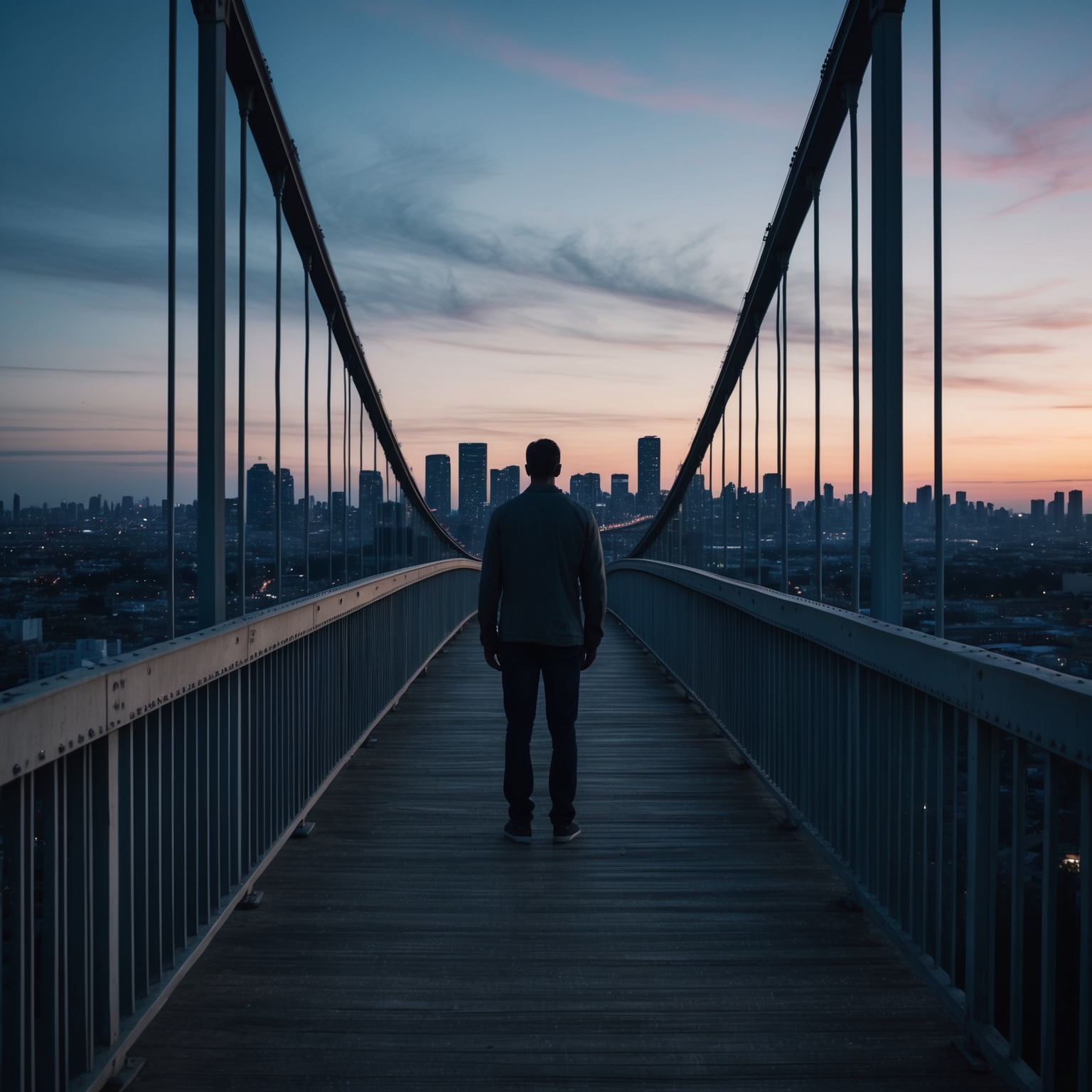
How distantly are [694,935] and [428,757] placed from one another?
2818 millimetres

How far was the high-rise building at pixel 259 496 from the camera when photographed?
21.4ft

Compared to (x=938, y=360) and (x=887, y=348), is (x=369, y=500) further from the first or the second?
(x=938, y=360)

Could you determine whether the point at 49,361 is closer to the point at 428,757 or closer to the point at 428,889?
the point at 428,889

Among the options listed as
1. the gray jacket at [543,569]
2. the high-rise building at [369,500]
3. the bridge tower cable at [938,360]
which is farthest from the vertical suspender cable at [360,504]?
the bridge tower cable at [938,360]

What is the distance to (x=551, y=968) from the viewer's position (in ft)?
9.54

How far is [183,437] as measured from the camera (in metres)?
5.89

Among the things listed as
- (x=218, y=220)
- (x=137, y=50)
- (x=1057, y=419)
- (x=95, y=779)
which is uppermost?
(x=137, y=50)

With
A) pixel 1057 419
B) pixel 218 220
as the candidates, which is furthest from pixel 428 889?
pixel 1057 419

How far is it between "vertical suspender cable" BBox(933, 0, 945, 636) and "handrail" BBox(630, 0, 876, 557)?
28.6 inches

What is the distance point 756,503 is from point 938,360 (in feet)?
13.7

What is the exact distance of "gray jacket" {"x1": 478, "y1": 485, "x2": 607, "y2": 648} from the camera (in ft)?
13.5

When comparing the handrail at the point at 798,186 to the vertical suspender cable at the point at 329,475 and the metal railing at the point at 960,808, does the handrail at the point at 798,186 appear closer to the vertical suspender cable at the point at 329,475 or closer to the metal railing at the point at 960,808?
the metal railing at the point at 960,808

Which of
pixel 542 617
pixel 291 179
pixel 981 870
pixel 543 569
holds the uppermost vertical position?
pixel 291 179

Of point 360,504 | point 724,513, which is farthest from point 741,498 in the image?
point 360,504
